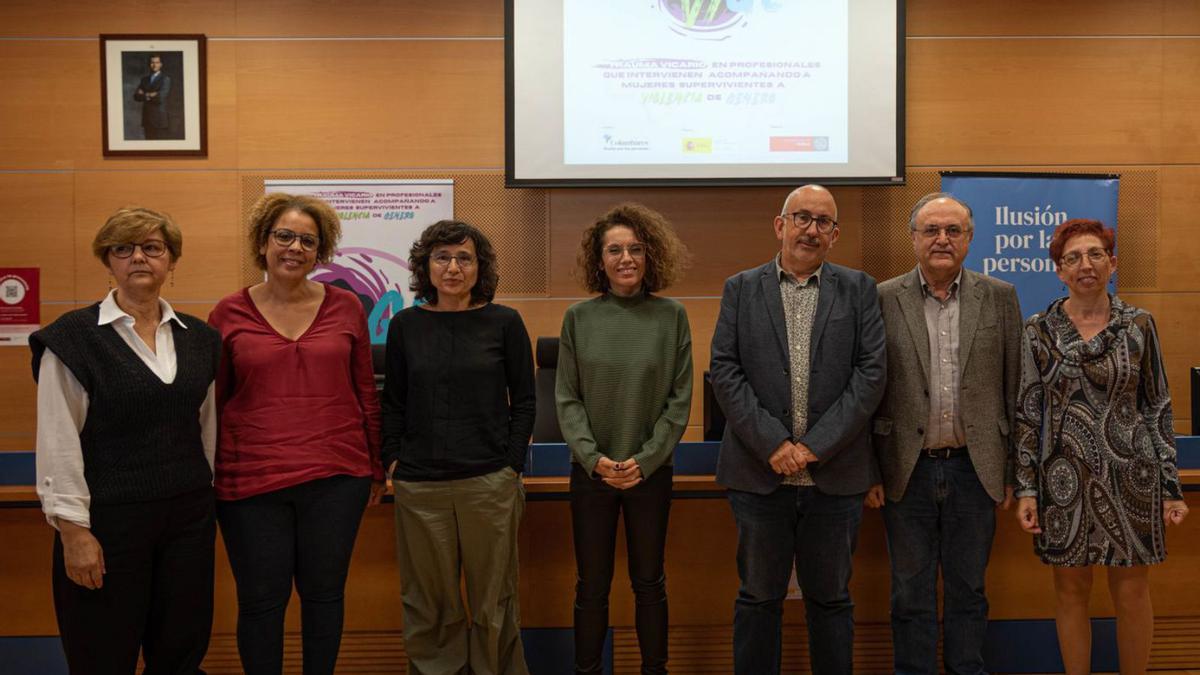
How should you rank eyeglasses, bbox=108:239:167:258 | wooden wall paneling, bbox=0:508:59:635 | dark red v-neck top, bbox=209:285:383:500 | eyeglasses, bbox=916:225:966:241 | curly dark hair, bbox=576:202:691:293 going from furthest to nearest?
wooden wall paneling, bbox=0:508:59:635
curly dark hair, bbox=576:202:691:293
eyeglasses, bbox=916:225:966:241
dark red v-neck top, bbox=209:285:383:500
eyeglasses, bbox=108:239:167:258

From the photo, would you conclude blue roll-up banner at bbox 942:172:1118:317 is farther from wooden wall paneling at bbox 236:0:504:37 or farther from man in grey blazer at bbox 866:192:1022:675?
wooden wall paneling at bbox 236:0:504:37

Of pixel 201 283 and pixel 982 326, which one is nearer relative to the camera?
pixel 982 326

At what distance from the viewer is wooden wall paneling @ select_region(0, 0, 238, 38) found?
3852 mm

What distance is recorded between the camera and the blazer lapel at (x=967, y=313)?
7.68ft

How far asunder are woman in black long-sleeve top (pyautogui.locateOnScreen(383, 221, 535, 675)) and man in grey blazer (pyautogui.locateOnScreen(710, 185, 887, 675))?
0.64 meters

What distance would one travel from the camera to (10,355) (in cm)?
392

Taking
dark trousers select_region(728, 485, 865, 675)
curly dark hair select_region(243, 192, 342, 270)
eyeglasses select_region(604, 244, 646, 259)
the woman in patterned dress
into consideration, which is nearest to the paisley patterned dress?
the woman in patterned dress

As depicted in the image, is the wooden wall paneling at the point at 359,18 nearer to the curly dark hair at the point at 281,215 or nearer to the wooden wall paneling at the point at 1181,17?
the curly dark hair at the point at 281,215

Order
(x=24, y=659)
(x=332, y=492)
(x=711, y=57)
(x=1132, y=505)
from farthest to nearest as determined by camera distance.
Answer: (x=711, y=57), (x=24, y=659), (x=1132, y=505), (x=332, y=492)

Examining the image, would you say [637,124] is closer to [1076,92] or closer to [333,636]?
[1076,92]

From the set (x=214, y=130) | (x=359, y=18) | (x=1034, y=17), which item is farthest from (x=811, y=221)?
(x=214, y=130)

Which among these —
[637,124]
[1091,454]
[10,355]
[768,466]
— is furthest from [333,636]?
[10,355]

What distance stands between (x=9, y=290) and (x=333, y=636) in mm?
2902

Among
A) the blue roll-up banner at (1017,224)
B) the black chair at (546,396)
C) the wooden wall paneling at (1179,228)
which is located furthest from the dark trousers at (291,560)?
the wooden wall paneling at (1179,228)
